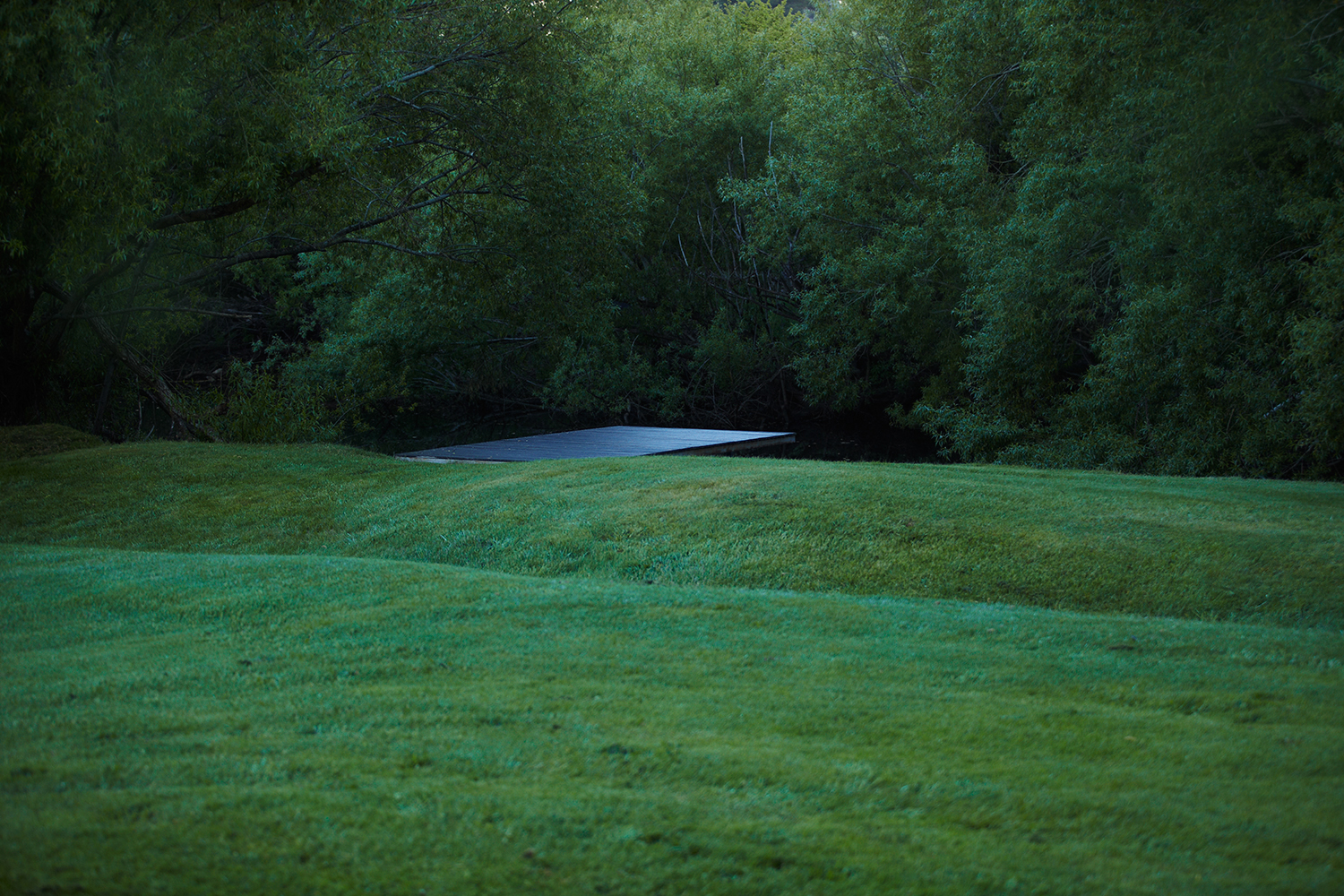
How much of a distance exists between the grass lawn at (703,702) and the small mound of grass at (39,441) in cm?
565

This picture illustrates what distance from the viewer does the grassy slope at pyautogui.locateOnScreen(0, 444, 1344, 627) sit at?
22.1 feet

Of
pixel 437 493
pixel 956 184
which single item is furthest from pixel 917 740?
pixel 956 184

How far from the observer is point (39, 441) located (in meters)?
13.6

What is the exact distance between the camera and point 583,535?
7840mm

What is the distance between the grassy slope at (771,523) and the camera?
6734 millimetres

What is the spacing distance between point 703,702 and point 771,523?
4.13 meters

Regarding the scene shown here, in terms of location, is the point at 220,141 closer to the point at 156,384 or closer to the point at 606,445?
the point at 156,384

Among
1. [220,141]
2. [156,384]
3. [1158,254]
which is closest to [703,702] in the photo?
[220,141]

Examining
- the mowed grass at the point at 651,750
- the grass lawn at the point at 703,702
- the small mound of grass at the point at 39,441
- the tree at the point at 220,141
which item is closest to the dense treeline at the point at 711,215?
the tree at the point at 220,141

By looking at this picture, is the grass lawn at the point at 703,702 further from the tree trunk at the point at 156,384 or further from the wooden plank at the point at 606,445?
the wooden plank at the point at 606,445

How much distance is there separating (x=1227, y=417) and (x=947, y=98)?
979 cm

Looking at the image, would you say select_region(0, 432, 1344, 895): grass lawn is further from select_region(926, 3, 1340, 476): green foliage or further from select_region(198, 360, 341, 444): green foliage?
select_region(198, 360, 341, 444): green foliage

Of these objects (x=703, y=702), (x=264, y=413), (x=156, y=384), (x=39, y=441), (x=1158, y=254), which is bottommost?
(x=703, y=702)

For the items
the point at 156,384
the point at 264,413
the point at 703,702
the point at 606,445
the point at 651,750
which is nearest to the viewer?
the point at 651,750
